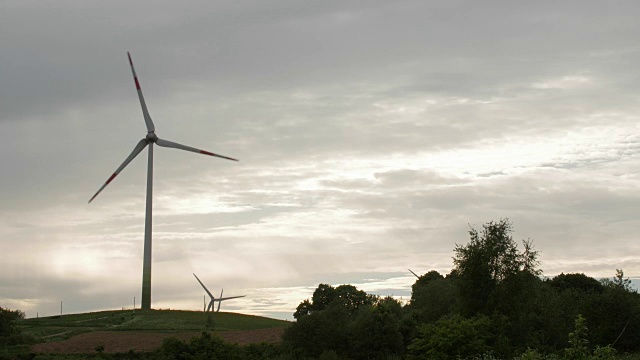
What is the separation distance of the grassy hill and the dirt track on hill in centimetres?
1166

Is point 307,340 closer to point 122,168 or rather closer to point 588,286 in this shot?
point 122,168

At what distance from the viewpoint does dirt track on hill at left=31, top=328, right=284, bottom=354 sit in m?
115

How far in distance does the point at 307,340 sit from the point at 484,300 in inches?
954

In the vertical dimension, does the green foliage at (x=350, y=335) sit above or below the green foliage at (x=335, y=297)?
below

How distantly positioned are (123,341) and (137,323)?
104 feet

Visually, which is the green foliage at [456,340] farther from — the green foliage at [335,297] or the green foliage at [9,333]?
the green foliage at [335,297]

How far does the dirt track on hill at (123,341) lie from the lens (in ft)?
376

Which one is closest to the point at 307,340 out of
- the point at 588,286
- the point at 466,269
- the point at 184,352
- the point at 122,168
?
the point at 184,352

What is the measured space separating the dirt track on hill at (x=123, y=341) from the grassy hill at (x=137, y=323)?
11658 millimetres

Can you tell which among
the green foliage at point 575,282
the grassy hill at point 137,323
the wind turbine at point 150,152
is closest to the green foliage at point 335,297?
the grassy hill at point 137,323

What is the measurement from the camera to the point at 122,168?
121m

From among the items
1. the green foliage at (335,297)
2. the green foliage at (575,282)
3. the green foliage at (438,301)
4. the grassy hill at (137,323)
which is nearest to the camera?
the green foliage at (438,301)

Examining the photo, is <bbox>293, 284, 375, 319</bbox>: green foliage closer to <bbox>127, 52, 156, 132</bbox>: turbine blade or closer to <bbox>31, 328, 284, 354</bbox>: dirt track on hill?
<bbox>31, 328, 284, 354</bbox>: dirt track on hill

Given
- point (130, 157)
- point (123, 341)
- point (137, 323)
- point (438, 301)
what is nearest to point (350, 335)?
point (438, 301)
